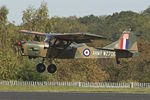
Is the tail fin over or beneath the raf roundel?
over

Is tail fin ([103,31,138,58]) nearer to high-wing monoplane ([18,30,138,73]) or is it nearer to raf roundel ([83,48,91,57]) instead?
high-wing monoplane ([18,30,138,73])

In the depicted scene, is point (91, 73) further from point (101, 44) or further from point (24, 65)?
point (101, 44)

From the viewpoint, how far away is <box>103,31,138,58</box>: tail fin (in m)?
41.2

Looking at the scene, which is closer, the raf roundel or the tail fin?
the raf roundel

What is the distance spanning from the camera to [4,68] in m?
67.8

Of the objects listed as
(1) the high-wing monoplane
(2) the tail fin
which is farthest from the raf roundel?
(2) the tail fin

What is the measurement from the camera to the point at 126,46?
1716 inches

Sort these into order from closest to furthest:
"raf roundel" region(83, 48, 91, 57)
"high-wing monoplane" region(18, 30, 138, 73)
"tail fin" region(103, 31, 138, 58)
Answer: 1. "high-wing monoplane" region(18, 30, 138, 73)
2. "raf roundel" region(83, 48, 91, 57)
3. "tail fin" region(103, 31, 138, 58)

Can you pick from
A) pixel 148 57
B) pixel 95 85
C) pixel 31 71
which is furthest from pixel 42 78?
pixel 148 57

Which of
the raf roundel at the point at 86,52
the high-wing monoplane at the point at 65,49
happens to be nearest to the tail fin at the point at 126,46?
the high-wing monoplane at the point at 65,49

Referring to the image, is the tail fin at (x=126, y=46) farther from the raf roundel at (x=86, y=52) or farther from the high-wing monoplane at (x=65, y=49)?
the raf roundel at (x=86, y=52)

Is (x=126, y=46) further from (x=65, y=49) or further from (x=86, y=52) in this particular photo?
(x=65, y=49)

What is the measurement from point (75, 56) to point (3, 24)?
123 ft

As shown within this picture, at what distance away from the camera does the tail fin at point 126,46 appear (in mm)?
41153
